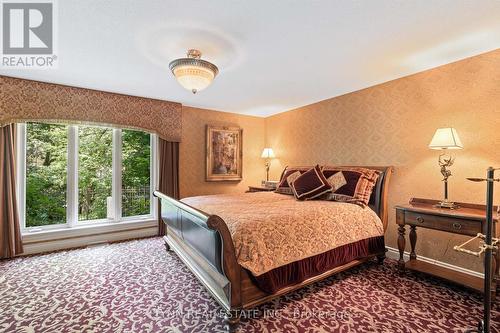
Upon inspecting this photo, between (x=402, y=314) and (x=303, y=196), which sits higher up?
(x=303, y=196)

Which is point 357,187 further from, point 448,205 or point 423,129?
point 423,129

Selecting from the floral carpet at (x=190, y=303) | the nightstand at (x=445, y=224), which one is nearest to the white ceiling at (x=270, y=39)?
the nightstand at (x=445, y=224)

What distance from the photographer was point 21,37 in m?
2.22

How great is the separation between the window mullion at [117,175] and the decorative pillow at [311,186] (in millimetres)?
3006

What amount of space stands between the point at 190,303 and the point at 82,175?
2.97 metres

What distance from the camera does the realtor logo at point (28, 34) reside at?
183cm

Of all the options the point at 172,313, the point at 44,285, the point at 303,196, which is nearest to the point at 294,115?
the point at 303,196

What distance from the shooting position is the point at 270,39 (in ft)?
7.36

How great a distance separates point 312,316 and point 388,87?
3.07 meters

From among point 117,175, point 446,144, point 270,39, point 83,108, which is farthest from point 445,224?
point 83,108

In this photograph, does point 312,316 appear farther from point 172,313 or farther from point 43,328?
point 43,328

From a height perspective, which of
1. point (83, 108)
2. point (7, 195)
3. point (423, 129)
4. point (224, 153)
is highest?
point (83, 108)

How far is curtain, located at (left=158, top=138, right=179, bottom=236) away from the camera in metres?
4.20

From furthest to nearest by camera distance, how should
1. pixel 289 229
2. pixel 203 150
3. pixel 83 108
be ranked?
pixel 203 150 < pixel 83 108 < pixel 289 229
